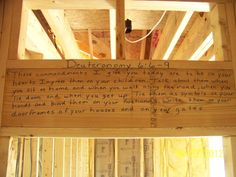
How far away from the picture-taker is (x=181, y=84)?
139cm

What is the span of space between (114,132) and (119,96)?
0.17m

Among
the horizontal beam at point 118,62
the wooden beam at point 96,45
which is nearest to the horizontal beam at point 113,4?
the horizontal beam at point 118,62

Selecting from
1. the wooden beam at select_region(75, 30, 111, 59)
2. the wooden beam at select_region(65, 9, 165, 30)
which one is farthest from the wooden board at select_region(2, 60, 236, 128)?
the wooden beam at select_region(75, 30, 111, 59)

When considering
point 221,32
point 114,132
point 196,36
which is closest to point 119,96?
point 114,132

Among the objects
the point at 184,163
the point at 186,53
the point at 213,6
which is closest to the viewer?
the point at 213,6

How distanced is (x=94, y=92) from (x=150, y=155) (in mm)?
3530

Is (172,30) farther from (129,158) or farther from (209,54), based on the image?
(129,158)

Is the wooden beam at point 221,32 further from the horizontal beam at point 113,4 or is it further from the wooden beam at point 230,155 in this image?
the wooden beam at point 230,155

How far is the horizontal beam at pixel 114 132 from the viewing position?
4.23ft

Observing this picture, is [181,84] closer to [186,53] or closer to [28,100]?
[28,100]

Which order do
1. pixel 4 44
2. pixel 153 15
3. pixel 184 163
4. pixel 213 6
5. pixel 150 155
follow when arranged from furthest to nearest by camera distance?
pixel 150 155
pixel 184 163
pixel 153 15
pixel 213 6
pixel 4 44

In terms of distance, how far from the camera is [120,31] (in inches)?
57.2

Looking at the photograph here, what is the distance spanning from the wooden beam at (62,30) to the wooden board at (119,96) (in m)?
0.71

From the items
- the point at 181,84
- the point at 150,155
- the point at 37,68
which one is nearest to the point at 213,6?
the point at 181,84
